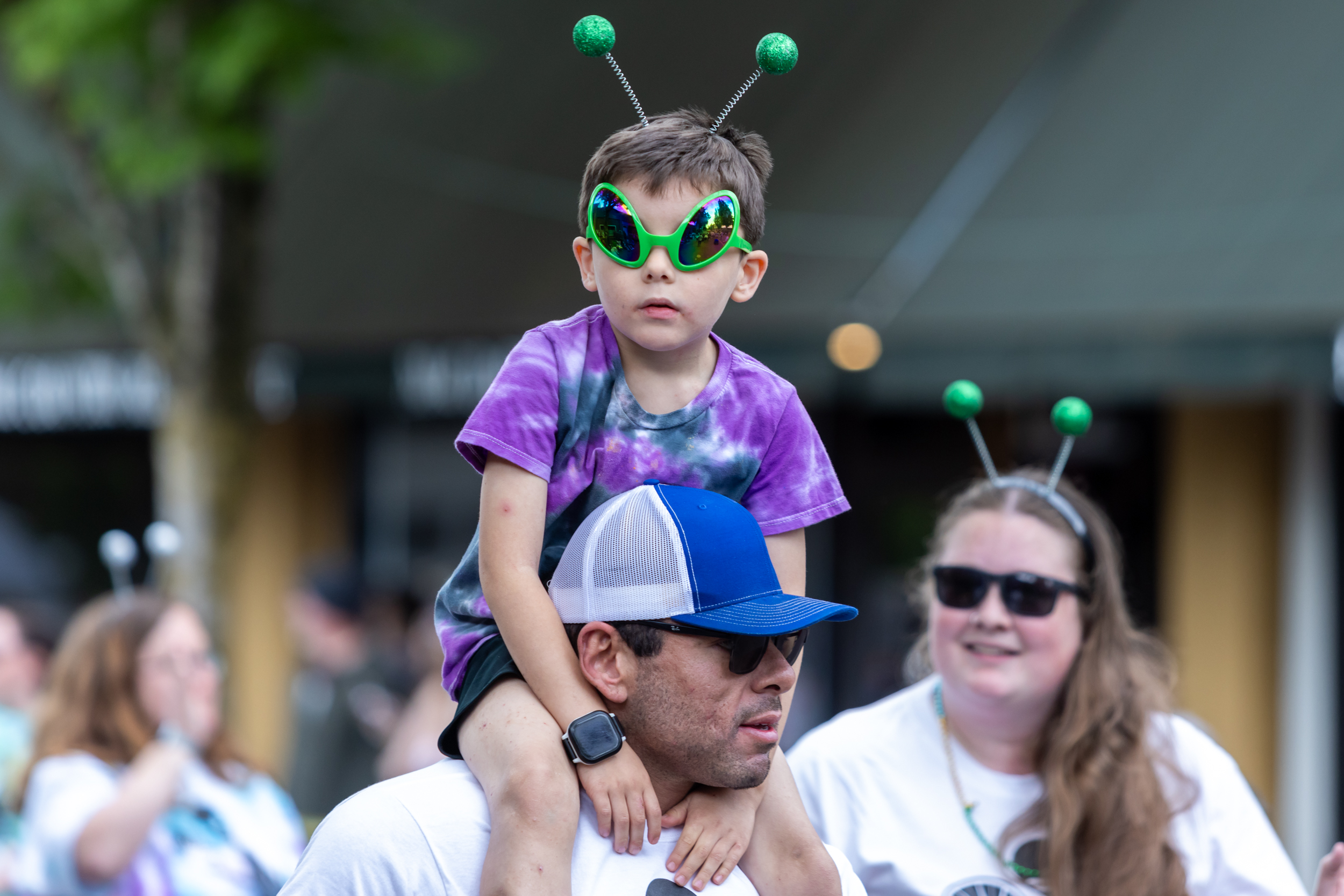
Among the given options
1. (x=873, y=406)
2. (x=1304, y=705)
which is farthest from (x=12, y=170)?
(x=1304, y=705)

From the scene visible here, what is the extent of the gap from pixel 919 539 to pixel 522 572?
670 cm

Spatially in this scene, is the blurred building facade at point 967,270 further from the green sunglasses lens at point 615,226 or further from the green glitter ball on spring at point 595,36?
the green sunglasses lens at point 615,226

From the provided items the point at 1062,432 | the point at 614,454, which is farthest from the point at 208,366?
the point at 614,454

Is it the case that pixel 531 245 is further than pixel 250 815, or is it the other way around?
pixel 531 245

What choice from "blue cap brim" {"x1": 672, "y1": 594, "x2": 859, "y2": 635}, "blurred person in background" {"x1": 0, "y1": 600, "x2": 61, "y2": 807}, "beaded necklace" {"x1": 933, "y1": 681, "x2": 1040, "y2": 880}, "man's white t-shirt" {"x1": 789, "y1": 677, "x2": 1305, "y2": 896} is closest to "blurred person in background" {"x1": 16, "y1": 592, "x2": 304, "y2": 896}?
"blurred person in background" {"x1": 0, "y1": 600, "x2": 61, "y2": 807}

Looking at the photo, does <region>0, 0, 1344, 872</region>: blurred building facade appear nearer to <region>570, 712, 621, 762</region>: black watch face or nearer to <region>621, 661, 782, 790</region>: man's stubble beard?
<region>621, 661, 782, 790</region>: man's stubble beard

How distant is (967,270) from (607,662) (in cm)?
568

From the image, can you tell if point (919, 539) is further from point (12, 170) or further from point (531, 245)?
point (12, 170)

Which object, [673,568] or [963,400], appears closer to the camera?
A: [673,568]

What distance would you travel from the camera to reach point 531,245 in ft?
27.7

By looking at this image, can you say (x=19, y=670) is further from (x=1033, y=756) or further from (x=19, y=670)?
(x=1033, y=756)

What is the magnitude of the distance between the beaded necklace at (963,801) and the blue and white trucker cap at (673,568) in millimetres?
1182

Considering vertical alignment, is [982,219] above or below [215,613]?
above

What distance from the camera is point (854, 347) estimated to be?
7.27m
